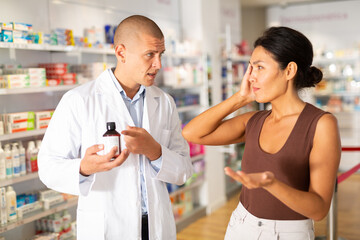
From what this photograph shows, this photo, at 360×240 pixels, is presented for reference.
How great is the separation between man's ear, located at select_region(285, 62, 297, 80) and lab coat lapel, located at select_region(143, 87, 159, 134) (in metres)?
0.76

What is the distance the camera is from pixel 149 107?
2.18 m

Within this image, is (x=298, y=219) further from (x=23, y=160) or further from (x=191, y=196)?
(x=191, y=196)

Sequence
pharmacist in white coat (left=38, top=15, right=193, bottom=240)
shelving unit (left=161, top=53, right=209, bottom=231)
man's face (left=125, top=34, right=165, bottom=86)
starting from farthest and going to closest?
shelving unit (left=161, top=53, right=209, bottom=231) → man's face (left=125, top=34, right=165, bottom=86) → pharmacist in white coat (left=38, top=15, right=193, bottom=240)

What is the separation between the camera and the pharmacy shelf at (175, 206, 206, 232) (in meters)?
5.12

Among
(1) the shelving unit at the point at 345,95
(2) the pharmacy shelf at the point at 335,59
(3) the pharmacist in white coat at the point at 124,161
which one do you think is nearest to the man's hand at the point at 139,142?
(3) the pharmacist in white coat at the point at 124,161

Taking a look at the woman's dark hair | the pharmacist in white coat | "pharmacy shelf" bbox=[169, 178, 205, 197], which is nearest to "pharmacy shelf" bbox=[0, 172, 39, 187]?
the pharmacist in white coat

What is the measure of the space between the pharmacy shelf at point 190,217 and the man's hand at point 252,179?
12.9 feet

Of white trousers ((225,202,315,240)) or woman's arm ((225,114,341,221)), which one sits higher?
woman's arm ((225,114,341,221))

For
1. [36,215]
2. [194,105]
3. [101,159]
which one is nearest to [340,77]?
[194,105]

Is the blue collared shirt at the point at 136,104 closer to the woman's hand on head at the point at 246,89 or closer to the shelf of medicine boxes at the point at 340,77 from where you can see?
the woman's hand on head at the point at 246,89

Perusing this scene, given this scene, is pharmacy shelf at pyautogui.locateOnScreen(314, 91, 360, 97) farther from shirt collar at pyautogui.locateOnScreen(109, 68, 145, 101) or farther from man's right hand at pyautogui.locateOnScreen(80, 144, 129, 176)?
man's right hand at pyautogui.locateOnScreen(80, 144, 129, 176)

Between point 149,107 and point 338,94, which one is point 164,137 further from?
point 338,94

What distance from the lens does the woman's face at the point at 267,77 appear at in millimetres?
1758

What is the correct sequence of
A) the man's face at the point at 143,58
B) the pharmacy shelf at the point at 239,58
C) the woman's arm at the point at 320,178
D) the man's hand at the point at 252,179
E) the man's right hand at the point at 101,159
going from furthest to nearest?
1. the pharmacy shelf at the point at 239,58
2. the man's face at the point at 143,58
3. the man's right hand at the point at 101,159
4. the woman's arm at the point at 320,178
5. the man's hand at the point at 252,179
